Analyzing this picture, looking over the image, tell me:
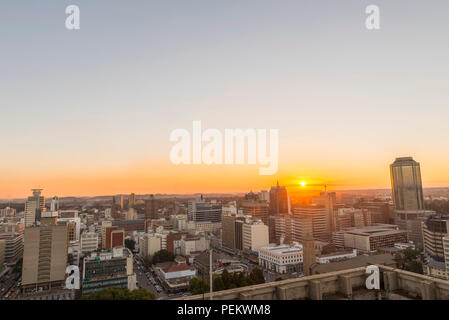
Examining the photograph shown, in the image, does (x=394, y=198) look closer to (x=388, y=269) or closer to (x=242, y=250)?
(x=242, y=250)

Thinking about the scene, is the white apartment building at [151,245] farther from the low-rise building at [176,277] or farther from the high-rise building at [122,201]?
the high-rise building at [122,201]

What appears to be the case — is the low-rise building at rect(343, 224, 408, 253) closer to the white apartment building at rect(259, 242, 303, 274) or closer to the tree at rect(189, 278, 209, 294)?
the white apartment building at rect(259, 242, 303, 274)

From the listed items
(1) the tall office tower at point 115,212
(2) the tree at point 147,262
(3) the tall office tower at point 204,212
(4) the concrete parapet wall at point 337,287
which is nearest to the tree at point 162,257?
(2) the tree at point 147,262

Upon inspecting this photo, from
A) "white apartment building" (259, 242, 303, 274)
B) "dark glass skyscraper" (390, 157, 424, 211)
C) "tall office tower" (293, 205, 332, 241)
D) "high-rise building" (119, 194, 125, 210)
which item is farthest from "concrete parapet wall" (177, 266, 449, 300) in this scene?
"high-rise building" (119, 194, 125, 210)

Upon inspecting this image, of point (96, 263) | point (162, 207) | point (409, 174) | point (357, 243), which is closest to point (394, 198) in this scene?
point (409, 174)

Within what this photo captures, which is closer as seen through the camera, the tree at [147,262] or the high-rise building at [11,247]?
the tree at [147,262]

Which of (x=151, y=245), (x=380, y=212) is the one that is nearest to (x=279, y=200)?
(x=380, y=212)

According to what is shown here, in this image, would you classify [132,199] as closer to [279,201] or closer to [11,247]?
[279,201]

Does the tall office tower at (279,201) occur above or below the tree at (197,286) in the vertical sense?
above
